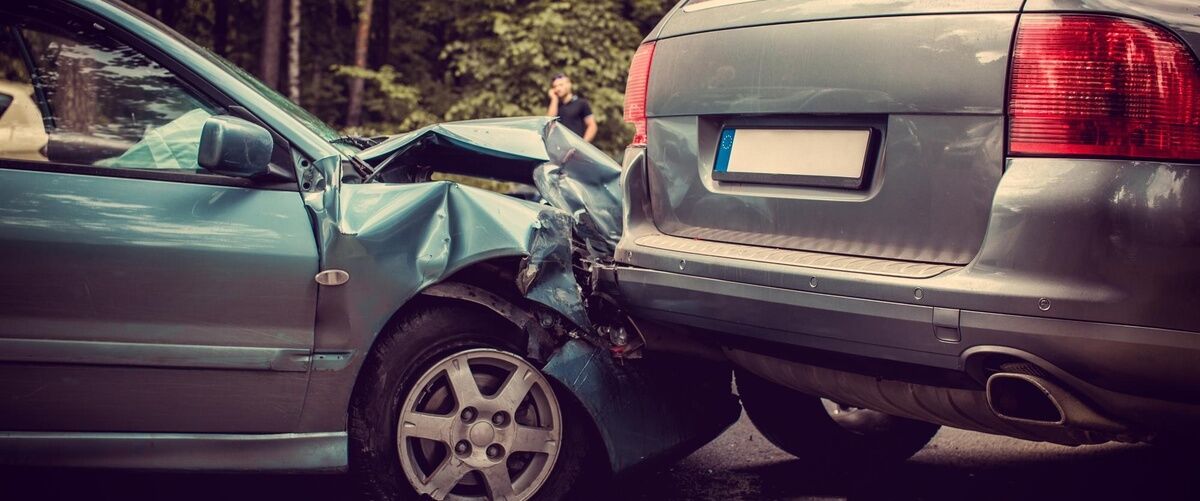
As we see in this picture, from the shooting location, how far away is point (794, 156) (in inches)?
122

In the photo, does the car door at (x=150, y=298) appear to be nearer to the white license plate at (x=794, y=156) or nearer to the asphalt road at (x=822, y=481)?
the asphalt road at (x=822, y=481)

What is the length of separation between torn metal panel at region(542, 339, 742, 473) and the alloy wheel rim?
12cm

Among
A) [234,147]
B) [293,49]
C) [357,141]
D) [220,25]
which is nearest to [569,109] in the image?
[293,49]

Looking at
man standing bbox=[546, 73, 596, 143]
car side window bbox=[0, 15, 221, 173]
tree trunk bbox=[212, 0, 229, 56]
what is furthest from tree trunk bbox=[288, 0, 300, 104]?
car side window bbox=[0, 15, 221, 173]

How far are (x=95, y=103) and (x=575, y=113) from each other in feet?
27.8

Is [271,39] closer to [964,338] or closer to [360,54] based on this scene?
[360,54]

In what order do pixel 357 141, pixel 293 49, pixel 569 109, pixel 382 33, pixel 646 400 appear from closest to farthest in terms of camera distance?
pixel 646 400
pixel 357 141
pixel 569 109
pixel 293 49
pixel 382 33

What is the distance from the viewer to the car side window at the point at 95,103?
3402mm

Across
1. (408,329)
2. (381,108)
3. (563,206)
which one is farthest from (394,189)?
(381,108)

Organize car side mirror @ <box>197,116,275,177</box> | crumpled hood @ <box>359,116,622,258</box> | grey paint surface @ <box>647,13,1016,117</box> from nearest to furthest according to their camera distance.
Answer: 1. grey paint surface @ <box>647,13,1016,117</box>
2. car side mirror @ <box>197,116,275,177</box>
3. crumpled hood @ <box>359,116,622,258</box>

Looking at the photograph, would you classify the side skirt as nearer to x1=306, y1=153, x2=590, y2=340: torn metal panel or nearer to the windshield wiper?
x1=306, y1=153, x2=590, y2=340: torn metal panel

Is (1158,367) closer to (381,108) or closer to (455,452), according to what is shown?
(455,452)

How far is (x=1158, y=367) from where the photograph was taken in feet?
7.97

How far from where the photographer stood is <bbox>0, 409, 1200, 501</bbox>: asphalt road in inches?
152
